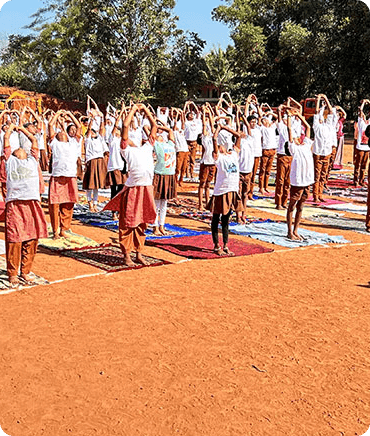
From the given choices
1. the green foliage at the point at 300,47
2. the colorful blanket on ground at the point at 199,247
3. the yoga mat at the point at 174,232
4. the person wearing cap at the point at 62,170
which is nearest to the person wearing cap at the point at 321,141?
the yoga mat at the point at 174,232

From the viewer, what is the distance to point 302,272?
756 cm

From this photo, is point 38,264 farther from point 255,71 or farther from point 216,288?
point 255,71

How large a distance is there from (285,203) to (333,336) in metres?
7.54

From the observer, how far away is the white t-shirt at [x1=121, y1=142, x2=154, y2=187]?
7.30 meters

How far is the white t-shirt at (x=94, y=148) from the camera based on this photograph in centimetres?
1091

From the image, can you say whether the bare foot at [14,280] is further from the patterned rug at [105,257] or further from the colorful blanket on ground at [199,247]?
the colorful blanket on ground at [199,247]

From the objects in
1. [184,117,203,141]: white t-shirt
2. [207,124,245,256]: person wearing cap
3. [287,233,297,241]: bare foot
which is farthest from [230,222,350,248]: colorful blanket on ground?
[184,117,203,141]: white t-shirt

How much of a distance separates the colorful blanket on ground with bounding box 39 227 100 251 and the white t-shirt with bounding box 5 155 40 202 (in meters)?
1.98

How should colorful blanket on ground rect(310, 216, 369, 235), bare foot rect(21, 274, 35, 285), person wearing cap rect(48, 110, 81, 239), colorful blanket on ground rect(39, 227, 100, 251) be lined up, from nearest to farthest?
bare foot rect(21, 274, 35, 285) < colorful blanket on ground rect(39, 227, 100, 251) < person wearing cap rect(48, 110, 81, 239) < colorful blanket on ground rect(310, 216, 369, 235)

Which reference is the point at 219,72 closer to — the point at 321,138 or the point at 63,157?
the point at 321,138

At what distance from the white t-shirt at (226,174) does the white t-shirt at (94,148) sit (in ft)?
11.9

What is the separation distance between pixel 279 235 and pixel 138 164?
3527 millimetres

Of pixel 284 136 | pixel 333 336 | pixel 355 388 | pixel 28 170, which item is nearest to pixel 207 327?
pixel 333 336

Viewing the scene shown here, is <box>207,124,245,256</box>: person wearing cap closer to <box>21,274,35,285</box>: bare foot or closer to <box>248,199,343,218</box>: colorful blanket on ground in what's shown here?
<box>21,274,35,285</box>: bare foot
